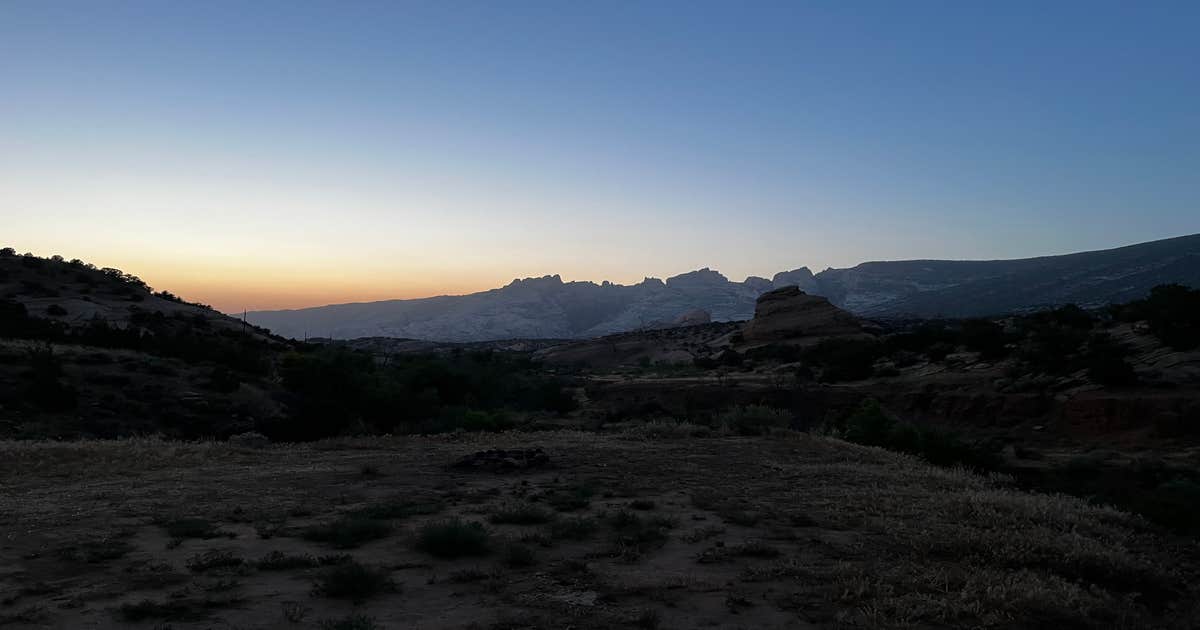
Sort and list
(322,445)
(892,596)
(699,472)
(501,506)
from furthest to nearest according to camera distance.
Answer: (322,445)
(699,472)
(501,506)
(892,596)

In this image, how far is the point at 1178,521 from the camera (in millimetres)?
10898

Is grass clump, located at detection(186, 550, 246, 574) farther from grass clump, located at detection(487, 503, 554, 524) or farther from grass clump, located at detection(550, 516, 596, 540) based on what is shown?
grass clump, located at detection(550, 516, 596, 540)

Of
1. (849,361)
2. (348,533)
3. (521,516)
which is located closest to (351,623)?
(348,533)

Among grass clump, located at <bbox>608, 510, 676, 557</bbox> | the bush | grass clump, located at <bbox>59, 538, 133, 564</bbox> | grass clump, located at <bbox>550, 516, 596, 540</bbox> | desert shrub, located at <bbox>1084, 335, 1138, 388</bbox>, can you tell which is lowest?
the bush

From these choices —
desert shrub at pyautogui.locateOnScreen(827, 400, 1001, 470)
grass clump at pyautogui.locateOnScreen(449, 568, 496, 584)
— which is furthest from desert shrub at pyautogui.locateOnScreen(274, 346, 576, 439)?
grass clump at pyautogui.locateOnScreen(449, 568, 496, 584)

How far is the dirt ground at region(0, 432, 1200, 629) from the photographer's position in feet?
22.3

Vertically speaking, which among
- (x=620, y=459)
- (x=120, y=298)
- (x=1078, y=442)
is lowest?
(x=1078, y=442)

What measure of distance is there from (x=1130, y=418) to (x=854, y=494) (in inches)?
706

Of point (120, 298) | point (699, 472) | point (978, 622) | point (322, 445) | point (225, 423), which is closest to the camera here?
point (978, 622)

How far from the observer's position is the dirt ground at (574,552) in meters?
6.79

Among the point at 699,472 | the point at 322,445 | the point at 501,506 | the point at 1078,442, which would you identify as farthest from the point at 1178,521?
the point at 322,445

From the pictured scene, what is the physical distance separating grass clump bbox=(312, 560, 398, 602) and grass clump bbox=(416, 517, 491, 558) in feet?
4.07

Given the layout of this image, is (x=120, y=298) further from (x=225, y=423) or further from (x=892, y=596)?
(x=892, y=596)

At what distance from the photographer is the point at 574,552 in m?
9.16
